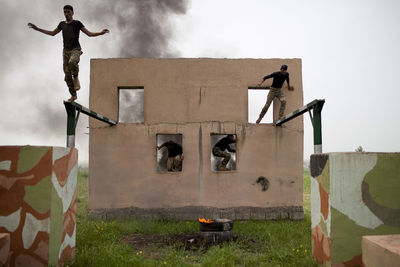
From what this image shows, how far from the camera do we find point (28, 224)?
166 inches

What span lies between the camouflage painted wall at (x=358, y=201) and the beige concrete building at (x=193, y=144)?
197 inches

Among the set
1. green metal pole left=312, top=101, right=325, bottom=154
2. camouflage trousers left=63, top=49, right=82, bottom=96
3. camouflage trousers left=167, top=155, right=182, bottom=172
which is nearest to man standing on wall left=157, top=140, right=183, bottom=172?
camouflage trousers left=167, top=155, right=182, bottom=172

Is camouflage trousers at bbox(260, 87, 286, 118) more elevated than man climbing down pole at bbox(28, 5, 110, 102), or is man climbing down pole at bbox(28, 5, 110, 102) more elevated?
man climbing down pole at bbox(28, 5, 110, 102)

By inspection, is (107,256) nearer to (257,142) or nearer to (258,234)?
(258,234)

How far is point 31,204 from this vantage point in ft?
14.0

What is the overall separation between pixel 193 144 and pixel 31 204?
5509mm

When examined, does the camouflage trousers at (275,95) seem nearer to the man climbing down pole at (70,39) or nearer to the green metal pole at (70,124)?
the man climbing down pole at (70,39)

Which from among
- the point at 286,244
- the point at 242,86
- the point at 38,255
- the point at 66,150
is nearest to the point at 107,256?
the point at 38,255

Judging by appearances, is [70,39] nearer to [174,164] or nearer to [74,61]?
[74,61]

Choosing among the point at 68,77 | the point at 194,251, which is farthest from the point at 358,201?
the point at 68,77

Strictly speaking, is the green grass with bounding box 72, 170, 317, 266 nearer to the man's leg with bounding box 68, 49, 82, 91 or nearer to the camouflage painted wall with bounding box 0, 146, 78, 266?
the camouflage painted wall with bounding box 0, 146, 78, 266

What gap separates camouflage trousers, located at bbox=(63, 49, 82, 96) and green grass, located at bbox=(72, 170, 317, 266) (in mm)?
3283

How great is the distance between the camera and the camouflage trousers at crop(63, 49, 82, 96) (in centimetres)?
620

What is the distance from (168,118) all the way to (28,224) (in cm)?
566
